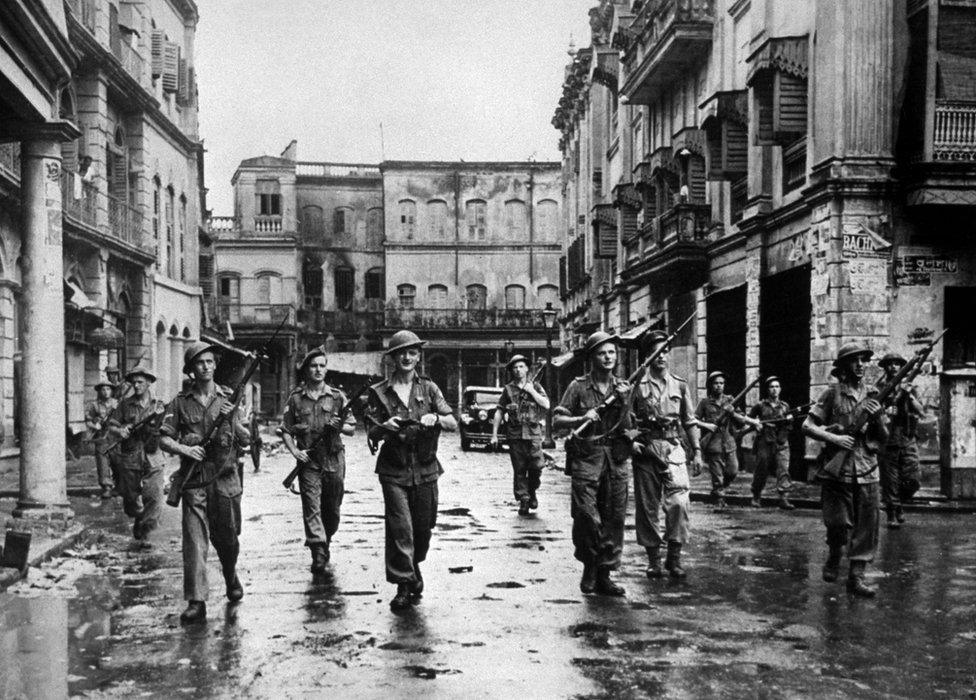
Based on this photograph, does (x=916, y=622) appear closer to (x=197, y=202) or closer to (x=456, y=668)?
(x=456, y=668)

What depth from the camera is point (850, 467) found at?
8508 millimetres

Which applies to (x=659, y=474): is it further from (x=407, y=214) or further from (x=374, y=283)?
(x=374, y=283)

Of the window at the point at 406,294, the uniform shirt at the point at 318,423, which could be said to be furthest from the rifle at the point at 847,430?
the window at the point at 406,294

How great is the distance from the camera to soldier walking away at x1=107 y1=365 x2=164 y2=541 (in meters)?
11.2

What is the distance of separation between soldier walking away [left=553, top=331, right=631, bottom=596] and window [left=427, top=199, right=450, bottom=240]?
2057 inches

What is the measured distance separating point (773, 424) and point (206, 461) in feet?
28.1

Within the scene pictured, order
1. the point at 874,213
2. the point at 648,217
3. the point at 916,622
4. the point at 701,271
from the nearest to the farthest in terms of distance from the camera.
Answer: the point at 916,622, the point at 874,213, the point at 701,271, the point at 648,217

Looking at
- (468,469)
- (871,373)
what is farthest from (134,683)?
(468,469)

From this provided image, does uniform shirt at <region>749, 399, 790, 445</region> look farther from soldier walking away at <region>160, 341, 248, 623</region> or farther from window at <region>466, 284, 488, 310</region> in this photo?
window at <region>466, 284, 488, 310</region>

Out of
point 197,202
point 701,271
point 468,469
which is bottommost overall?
point 468,469

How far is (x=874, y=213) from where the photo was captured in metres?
16.3

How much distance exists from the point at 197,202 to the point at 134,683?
107ft

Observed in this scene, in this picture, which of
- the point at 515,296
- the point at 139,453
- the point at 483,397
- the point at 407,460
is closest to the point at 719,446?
the point at 139,453

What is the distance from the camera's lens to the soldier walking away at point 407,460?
7.98 meters
